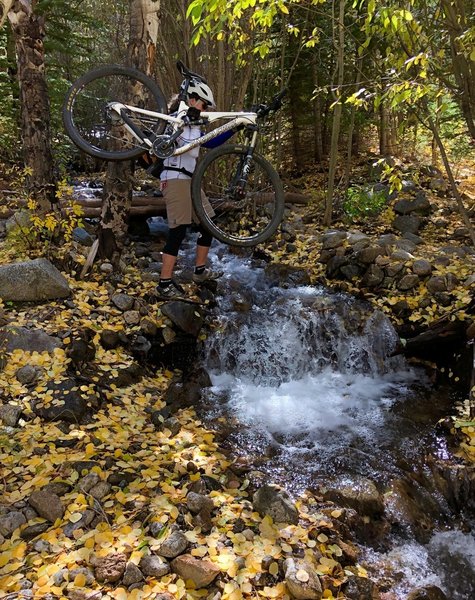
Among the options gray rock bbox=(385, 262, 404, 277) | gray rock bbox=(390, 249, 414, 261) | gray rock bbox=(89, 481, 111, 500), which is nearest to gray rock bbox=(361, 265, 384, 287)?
gray rock bbox=(385, 262, 404, 277)

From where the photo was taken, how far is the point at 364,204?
8.62 m

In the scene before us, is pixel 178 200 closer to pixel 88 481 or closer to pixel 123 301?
pixel 123 301

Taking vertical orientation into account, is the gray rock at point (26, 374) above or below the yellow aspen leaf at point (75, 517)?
above

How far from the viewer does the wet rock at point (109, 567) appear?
8.56ft

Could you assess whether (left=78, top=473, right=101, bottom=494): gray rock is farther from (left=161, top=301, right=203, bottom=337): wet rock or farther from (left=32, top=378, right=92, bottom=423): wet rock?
(left=161, top=301, right=203, bottom=337): wet rock

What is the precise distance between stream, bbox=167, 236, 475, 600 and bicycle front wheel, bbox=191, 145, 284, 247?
1.30m

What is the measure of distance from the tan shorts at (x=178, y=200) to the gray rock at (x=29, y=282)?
4.92ft

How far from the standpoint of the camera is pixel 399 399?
5383 mm

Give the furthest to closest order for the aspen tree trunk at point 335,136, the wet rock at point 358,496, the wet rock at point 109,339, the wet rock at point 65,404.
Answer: the aspen tree trunk at point 335,136, the wet rock at point 109,339, the wet rock at point 65,404, the wet rock at point 358,496

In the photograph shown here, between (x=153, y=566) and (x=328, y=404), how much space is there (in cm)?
304

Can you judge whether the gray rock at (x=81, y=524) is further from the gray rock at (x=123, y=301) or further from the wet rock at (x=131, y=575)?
the gray rock at (x=123, y=301)

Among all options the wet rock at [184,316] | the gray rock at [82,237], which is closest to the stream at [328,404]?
the wet rock at [184,316]

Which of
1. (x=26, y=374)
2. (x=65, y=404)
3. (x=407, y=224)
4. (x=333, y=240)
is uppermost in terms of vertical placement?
(x=407, y=224)

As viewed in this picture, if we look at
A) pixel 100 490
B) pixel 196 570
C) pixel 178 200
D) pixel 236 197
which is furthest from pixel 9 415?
pixel 236 197
